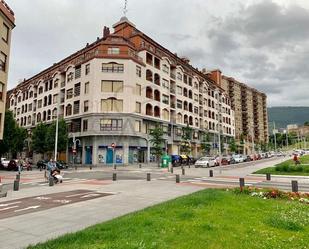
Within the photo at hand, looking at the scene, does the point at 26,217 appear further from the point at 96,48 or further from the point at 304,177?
the point at 96,48

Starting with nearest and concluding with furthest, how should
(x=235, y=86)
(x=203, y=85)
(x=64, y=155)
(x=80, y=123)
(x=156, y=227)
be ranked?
(x=156, y=227) < (x=80, y=123) < (x=64, y=155) < (x=203, y=85) < (x=235, y=86)

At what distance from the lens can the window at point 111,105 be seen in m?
47.2

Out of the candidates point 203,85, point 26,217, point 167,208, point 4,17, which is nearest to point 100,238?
point 167,208

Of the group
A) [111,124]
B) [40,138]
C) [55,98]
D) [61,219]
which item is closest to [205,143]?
[111,124]

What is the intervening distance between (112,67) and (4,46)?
833 inches

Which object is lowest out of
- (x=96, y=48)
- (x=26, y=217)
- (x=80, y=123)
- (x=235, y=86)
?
(x=26, y=217)

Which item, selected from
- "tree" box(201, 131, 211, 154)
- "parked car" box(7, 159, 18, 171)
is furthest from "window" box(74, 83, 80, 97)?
"tree" box(201, 131, 211, 154)

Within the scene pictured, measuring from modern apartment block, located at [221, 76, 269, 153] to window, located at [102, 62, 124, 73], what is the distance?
68256 millimetres

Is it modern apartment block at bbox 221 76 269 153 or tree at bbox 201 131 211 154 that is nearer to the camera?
tree at bbox 201 131 211 154

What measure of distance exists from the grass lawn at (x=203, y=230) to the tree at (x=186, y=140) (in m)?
48.4

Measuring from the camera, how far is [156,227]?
7.13 metres

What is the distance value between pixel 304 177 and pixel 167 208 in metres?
18.6

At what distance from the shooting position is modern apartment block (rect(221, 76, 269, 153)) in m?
114

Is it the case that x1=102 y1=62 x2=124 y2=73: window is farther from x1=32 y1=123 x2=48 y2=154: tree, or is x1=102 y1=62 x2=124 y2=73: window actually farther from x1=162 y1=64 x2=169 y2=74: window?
x1=32 y1=123 x2=48 y2=154: tree
